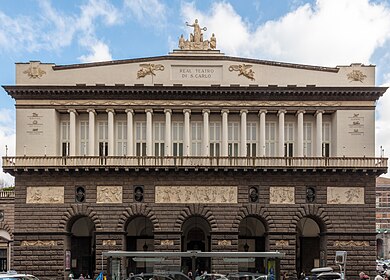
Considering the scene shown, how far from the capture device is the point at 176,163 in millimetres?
61250

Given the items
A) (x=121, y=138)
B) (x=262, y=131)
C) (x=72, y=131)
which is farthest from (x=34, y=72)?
(x=262, y=131)

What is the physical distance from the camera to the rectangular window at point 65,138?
63.6m

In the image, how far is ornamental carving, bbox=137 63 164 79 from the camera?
210 feet

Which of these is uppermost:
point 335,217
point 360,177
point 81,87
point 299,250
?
point 81,87

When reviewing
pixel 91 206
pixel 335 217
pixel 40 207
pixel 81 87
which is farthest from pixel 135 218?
pixel 335 217

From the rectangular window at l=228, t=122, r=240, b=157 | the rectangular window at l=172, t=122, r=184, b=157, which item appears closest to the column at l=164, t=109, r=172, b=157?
the rectangular window at l=172, t=122, r=184, b=157

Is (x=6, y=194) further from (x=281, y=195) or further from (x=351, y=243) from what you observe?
(x=351, y=243)

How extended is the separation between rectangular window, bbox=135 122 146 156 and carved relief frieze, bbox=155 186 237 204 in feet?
14.7

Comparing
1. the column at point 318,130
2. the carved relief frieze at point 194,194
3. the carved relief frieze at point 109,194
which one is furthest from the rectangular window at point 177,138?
the column at point 318,130

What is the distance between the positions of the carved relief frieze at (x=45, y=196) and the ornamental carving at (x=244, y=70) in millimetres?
20898

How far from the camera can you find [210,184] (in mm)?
61438

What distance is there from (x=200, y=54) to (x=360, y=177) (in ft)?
66.1

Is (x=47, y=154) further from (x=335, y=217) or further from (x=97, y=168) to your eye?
(x=335, y=217)

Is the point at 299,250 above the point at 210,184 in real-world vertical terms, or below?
below
